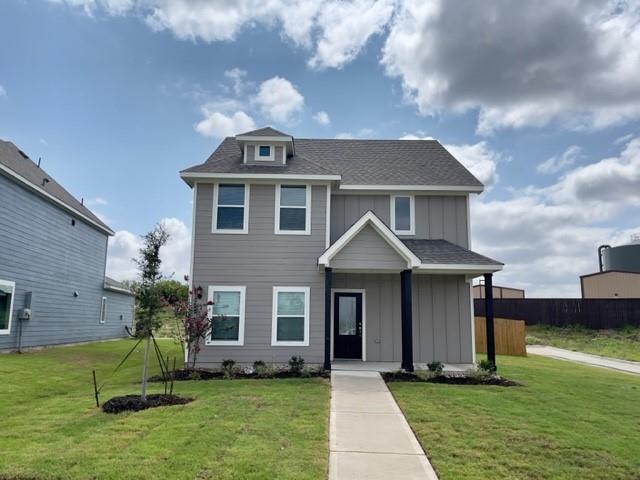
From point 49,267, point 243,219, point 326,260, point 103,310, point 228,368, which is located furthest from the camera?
point 103,310

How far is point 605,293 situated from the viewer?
30734 millimetres

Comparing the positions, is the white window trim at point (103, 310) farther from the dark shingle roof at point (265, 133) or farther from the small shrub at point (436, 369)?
the small shrub at point (436, 369)

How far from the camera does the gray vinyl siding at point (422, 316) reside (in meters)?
12.8

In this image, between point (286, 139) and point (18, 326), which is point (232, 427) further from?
point (18, 326)

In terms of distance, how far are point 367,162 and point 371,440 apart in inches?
425

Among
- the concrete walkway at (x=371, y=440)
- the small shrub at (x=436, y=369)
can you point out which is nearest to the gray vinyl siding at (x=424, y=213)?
the small shrub at (x=436, y=369)

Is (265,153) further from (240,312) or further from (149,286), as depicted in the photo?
(149,286)

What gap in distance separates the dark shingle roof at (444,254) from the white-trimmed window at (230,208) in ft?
16.1

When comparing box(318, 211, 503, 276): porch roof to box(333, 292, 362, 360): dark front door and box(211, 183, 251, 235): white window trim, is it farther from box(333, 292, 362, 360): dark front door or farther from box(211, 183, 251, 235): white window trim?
box(211, 183, 251, 235): white window trim

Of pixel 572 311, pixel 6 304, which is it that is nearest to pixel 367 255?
pixel 6 304

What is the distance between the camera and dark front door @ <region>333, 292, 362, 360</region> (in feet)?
42.5

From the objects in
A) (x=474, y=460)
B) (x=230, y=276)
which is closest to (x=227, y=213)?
(x=230, y=276)

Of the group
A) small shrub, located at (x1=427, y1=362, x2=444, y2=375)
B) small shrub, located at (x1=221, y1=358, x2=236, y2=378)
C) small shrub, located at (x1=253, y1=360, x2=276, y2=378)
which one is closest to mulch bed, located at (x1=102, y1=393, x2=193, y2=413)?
small shrub, located at (x1=221, y1=358, x2=236, y2=378)

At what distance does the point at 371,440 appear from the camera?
18.6ft
